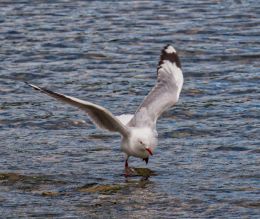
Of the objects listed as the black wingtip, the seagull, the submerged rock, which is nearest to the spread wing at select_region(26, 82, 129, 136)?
the seagull

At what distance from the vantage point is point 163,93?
1277 cm

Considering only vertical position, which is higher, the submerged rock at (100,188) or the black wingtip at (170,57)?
the black wingtip at (170,57)

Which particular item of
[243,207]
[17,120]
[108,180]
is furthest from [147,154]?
[17,120]

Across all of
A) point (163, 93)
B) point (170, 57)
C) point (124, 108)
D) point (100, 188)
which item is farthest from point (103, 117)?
point (124, 108)

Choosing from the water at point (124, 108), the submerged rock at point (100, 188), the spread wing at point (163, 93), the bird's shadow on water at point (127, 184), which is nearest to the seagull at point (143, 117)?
the spread wing at point (163, 93)

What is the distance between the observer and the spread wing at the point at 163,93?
12171 millimetres

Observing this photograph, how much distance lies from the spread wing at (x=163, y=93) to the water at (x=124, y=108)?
0.52 metres

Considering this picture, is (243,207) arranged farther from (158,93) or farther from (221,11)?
(221,11)

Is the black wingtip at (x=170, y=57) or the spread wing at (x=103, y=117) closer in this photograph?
the spread wing at (x=103, y=117)

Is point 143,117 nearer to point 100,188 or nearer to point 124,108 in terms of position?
point 100,188

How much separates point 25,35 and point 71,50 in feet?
4.99

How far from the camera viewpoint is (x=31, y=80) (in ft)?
53.6

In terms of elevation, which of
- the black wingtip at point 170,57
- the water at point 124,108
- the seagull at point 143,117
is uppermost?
the black wingtip at point 170,57

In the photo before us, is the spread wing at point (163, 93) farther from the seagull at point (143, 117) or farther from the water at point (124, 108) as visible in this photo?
the water at point (124, 108)
